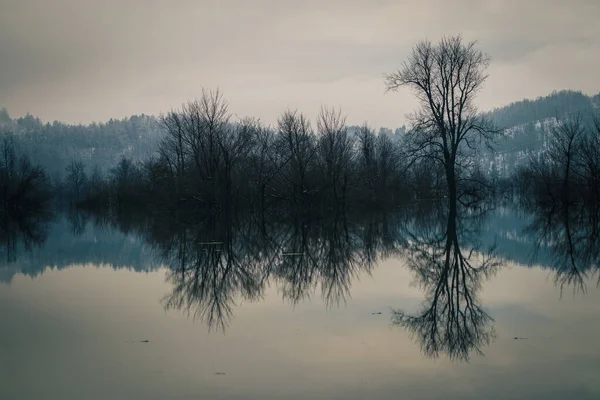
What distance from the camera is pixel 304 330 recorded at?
7535mm

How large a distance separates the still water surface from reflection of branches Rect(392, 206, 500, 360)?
0.04m

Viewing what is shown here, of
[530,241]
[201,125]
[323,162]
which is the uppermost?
[201,125]

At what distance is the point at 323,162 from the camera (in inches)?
1774

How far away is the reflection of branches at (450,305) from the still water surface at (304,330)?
1.7 inches

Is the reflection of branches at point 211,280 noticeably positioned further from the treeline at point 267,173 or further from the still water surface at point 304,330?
the treeline at point 267,173

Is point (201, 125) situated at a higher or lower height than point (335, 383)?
higher

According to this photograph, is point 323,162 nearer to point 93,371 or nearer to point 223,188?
point 223,188

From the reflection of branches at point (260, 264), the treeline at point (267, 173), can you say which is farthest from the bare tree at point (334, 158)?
the reflection of branches at point (260, 264)

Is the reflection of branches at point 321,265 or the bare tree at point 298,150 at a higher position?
the bare tree at point 298,150

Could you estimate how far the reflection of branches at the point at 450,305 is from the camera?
6.67 metres

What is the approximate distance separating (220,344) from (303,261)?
701 cm

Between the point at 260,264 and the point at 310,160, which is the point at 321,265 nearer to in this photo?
the point at 260,264

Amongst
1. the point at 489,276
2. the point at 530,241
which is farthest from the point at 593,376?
the point at 530,241

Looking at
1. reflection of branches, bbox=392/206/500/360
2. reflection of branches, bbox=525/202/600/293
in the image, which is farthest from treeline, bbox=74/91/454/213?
reflection of branches, bbox=392/206/500/360
